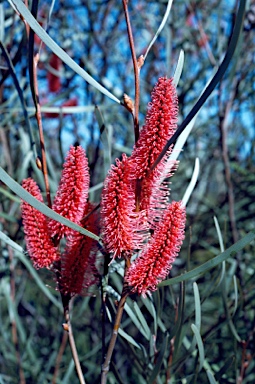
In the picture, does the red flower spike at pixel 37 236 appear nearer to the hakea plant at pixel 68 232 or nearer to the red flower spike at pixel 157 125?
the hakea plant at pixel 68 232

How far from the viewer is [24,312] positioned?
5.44 feet

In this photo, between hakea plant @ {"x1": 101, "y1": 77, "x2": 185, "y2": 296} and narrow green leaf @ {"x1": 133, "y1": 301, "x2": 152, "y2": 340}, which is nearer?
hakea plant @ {"x1": 101, "y1": 77, "x2": 185, "y2": 296}

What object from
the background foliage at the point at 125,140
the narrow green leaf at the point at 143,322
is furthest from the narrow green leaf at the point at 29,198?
the background foliage at the point at 125,140

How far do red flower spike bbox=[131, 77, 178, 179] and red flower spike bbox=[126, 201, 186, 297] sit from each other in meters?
0.04

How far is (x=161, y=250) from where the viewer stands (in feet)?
1.20

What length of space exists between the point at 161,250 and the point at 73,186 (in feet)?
0.30

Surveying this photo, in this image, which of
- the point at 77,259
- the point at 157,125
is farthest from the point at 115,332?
the point at 157,125

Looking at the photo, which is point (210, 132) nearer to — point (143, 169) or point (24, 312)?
point (24, 312)

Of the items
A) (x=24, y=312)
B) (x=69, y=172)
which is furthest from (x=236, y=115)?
(x=69, y=172)

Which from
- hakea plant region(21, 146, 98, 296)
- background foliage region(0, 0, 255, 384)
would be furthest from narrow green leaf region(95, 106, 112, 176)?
background foliage region(0, 0, 255, 384)

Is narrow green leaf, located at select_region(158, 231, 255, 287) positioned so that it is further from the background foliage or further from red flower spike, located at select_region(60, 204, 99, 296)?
the background foliage

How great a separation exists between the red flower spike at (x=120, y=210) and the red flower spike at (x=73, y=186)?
25 millimetres

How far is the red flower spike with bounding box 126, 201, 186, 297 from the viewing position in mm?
365

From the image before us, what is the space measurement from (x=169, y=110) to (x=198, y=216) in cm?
113
